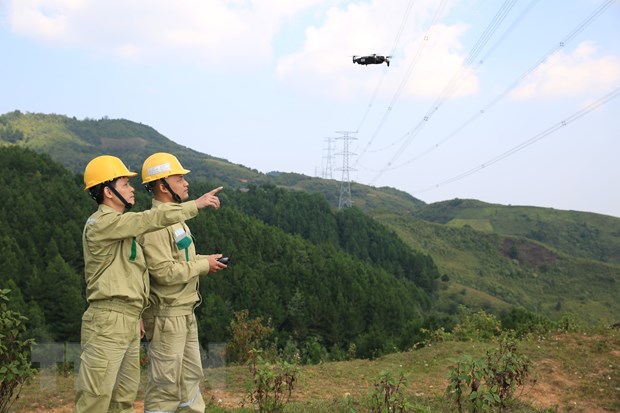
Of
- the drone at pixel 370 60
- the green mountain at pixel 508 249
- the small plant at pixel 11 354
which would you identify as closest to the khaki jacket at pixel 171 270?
the small plant at pixel 11 354

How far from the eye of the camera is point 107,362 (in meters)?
4.08

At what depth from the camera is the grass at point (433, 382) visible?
7824 mm

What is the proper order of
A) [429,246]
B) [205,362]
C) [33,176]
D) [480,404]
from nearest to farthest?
1. [480,404]
2. [205,362]
3. [33,176]
4. [429,246]

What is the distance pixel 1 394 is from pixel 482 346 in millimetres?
8729

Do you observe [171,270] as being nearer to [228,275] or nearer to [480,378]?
[480,378]

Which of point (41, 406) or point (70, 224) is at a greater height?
point (70, 224)

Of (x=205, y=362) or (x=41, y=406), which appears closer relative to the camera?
(x=41, y=406)

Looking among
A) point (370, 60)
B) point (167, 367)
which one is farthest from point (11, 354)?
point (370, 60)

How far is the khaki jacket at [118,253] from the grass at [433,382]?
337cm

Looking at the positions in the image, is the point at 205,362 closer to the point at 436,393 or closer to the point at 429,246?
the point at 436,393

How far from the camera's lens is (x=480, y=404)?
529cm

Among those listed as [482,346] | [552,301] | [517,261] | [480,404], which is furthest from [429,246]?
[480,404]

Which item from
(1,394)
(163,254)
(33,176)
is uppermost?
(33,176)

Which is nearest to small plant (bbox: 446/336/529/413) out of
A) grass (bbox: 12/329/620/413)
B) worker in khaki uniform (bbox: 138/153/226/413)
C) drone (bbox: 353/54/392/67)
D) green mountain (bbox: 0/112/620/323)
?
grass (bbox: 12/329/620/413)
